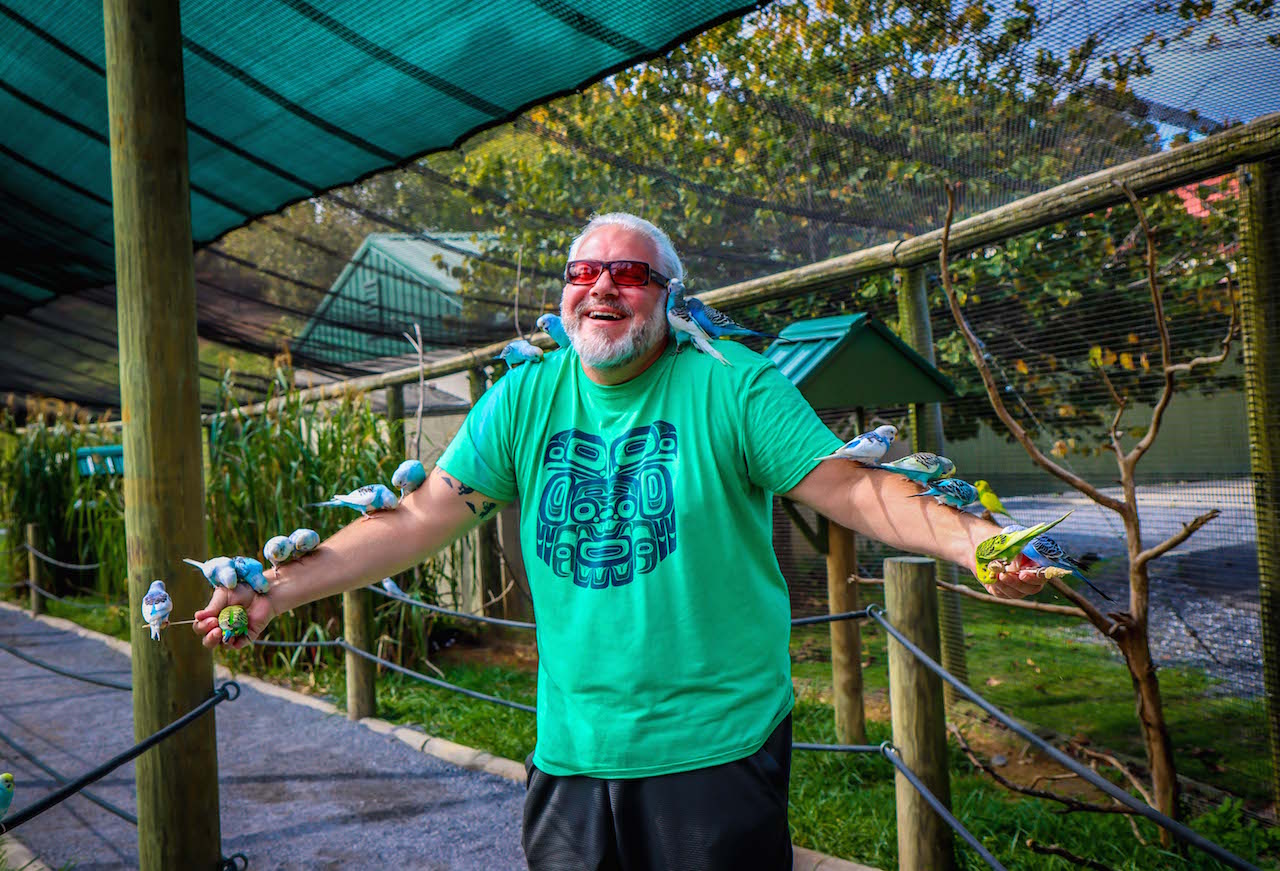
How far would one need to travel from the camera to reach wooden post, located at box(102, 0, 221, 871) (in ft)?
6.90

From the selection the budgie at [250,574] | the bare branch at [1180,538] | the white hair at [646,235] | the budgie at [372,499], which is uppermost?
the white hair at [646,235]

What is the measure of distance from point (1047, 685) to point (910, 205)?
196 cm

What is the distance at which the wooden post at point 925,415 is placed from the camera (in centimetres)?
332

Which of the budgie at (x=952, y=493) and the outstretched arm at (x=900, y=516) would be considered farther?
the budgie at (x=952, y=493)

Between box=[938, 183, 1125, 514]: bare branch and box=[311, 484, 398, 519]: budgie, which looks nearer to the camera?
box=[311, 484, 398, 519]: budgie

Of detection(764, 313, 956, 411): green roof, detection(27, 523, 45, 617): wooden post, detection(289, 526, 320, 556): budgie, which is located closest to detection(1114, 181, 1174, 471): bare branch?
detection(764, 313, 956, 411): green roof

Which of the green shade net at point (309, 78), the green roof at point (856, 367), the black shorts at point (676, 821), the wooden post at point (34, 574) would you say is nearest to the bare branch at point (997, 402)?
the green roof at point (856, 367)

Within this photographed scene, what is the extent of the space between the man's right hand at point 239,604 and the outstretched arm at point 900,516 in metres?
0.86

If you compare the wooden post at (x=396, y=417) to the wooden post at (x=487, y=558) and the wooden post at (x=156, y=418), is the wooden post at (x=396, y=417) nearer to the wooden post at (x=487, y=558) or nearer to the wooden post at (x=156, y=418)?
the wooden post at (x=487, y=558)

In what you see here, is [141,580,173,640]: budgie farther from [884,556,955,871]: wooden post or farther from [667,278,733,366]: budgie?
[884,556,955,871]: wooden post

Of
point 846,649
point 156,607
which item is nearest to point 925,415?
point 846,649

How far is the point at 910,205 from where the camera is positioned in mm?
3338

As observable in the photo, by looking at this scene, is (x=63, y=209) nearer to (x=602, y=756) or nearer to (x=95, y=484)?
(x=95, y=484)

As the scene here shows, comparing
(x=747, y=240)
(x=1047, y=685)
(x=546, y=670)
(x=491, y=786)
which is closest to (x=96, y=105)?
(x=747, y=240)
